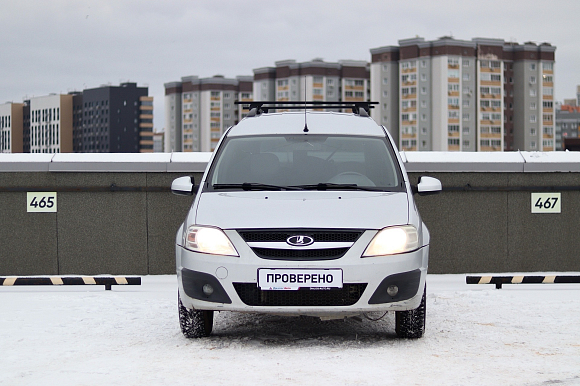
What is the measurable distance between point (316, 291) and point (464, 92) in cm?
14424

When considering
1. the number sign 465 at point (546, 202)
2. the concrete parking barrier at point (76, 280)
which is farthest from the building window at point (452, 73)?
the concrete parking barrier at point (76, 280)

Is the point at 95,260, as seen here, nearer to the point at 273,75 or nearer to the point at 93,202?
the point at 93,202

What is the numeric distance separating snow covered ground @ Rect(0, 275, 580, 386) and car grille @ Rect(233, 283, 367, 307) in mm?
342

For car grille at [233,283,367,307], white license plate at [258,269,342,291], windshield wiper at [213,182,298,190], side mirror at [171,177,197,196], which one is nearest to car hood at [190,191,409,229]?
windshield wiper at [213,182,298,190]

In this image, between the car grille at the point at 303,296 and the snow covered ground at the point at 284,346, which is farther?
the car grille at the point at 303,296

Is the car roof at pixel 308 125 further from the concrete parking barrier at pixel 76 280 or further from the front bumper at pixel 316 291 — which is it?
the concrete parking barrier at pixel 76 280

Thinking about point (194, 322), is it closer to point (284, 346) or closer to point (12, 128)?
point (284, 346)

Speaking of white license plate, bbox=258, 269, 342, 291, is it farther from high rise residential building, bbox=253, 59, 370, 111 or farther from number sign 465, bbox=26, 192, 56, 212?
high rise residential building, bbox=253, 59, 370, 111

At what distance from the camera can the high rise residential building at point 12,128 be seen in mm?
181500

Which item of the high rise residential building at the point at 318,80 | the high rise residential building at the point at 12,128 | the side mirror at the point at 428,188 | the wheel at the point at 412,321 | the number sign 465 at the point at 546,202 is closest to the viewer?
the wheel at the point at 412,321

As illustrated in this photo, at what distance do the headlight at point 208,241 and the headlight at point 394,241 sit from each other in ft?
3.13

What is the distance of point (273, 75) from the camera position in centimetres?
17000

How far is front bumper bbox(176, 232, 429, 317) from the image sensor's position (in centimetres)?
597

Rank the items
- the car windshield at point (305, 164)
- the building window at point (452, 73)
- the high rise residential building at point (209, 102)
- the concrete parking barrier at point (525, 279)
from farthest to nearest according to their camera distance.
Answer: the high rise residential building at point (209, 102) → the building window at point (452, 73) → the concrete parking barrier at point (525, 279) → the car windshield at point (305, 164)
